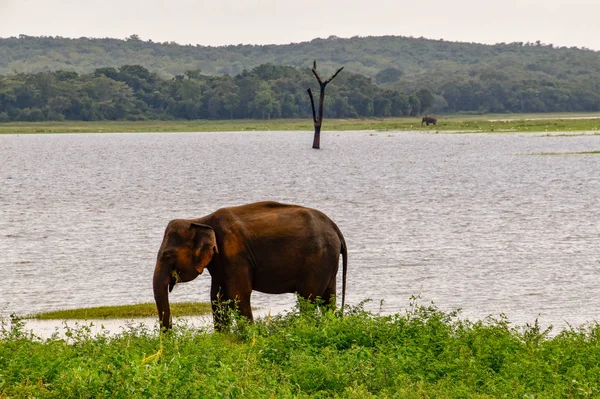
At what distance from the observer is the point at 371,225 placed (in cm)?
3619

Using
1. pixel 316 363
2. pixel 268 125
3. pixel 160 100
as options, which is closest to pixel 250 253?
pixel 316 363

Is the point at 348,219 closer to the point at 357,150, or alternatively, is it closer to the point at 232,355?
the point at 232,355

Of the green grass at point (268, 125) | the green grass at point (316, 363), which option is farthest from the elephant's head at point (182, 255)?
the green grass at point (268, 125)

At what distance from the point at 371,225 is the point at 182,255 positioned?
21.5 meters

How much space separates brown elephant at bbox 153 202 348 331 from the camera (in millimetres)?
15109

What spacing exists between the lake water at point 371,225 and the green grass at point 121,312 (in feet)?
2.98

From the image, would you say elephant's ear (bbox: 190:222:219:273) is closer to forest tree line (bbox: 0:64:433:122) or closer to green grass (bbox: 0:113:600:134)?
green grass (bbox: 0:113:600:134)

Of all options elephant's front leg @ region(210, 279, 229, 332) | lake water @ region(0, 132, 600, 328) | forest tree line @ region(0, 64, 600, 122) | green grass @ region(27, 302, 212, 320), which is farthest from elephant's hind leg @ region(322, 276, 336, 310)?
forest tree line @ region(0, 64, 600, 122)

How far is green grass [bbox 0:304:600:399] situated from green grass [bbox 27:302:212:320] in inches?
165

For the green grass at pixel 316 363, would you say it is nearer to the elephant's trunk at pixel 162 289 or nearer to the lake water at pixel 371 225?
the elephant's trunk at pixel 162 289

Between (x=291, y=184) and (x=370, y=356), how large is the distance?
159 feet

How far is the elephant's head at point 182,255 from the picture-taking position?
15.1 m

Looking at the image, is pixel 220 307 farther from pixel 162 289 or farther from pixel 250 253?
pixel 250 253

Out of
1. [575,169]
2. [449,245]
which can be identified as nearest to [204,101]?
[575,169]
